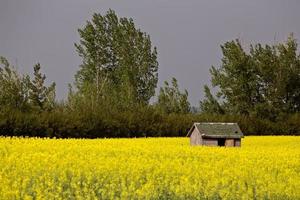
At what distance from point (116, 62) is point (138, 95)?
7.71 metres

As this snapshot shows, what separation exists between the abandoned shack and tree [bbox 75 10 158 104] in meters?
21.5

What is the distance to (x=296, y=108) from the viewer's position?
191ft

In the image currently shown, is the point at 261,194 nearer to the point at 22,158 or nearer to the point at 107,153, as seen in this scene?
the point at 22,158

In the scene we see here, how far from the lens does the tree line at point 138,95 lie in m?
41.0

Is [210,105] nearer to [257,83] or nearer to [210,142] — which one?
[257,83]

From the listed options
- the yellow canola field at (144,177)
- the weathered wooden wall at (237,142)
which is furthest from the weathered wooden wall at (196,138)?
the yellow canola field at (144,177)

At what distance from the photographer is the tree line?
40978mm

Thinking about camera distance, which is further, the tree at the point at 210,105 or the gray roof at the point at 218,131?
the tree at the point at 210,105

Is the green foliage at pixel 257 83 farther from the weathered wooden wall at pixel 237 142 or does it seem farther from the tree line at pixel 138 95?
the weathered wooden wall at pixel 237 142

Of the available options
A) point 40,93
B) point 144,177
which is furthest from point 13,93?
point 144,177

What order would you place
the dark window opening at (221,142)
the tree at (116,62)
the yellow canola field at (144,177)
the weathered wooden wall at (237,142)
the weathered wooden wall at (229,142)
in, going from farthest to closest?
1. the tree at (116,62)
2. the dark window opening at (221,142)
3. the weathered wooden wall at (237,142)
4. the weathered wooden wall at (229,142)
5. the yellow canola field at (144,177)

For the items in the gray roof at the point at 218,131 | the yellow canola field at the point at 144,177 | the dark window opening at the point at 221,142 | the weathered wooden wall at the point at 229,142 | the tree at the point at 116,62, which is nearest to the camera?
the yellow canola field at the point at 144,177

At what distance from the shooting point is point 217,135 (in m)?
28.0

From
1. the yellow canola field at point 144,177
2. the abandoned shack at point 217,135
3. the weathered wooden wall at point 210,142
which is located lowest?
the yellow canola field at point 144,177
